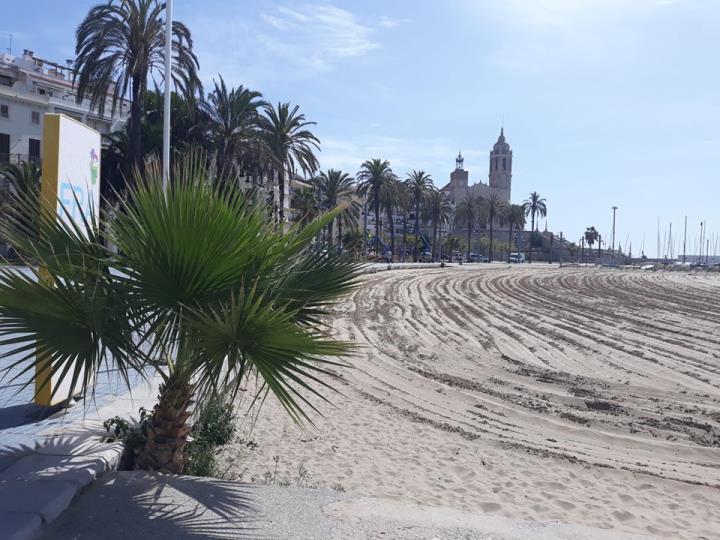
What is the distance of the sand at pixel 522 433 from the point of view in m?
6.07

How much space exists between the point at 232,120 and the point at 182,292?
1263 inches

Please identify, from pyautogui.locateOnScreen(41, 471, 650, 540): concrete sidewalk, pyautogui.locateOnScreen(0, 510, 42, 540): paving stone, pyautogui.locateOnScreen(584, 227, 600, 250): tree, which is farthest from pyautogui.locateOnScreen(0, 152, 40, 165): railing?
pyautogui.locateOnScreen(584, 227, 600, 250): tree

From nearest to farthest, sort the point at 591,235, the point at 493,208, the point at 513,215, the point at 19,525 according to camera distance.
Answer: the point at 19,525 < the point at 493,208 < the point at 513,215 < the point at 591,235

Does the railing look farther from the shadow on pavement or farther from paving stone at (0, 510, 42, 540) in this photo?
paving stone at (0, 510, 42, 540)

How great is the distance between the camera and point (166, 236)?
4637 millimetres

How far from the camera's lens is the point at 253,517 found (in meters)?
4.65

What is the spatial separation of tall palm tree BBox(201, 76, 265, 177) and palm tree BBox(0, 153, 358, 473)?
30.2 metres

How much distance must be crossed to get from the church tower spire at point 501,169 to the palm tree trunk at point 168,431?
7312 inches

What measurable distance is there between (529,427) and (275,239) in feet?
17.0

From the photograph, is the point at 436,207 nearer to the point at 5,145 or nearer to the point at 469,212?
the point at 469,212

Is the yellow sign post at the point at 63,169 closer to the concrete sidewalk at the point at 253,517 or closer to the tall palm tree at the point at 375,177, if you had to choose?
the concrete sidewalk at the point at 253,517

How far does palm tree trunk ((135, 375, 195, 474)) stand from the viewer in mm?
5309

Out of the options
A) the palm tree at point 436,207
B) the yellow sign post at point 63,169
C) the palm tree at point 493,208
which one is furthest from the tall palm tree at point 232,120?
the palm tree at point 493,208

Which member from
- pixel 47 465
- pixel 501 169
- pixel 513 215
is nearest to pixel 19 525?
pixel 47 465
